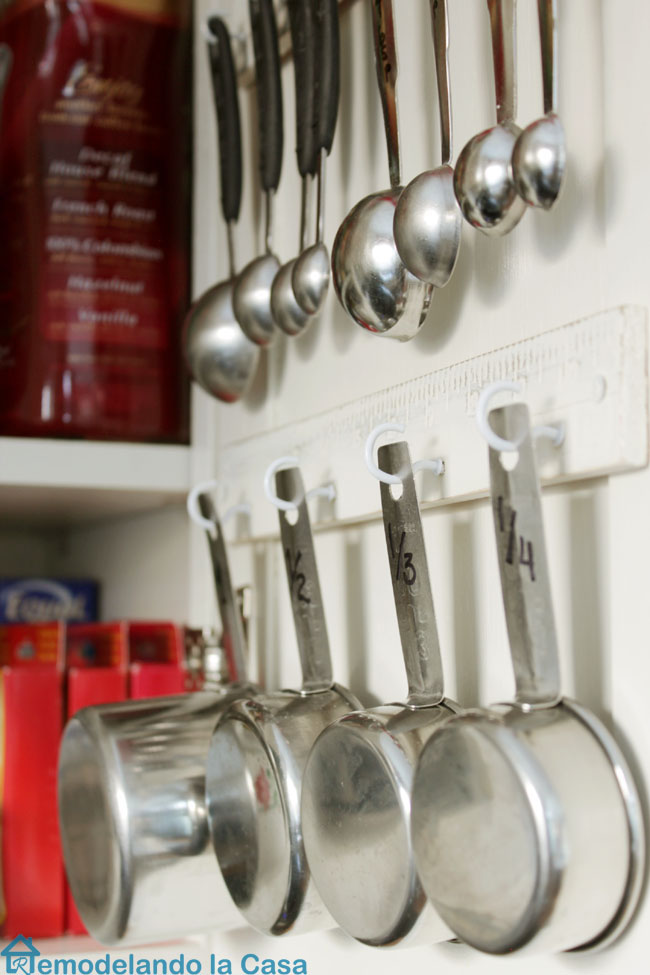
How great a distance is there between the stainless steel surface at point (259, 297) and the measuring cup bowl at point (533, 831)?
1.12ft

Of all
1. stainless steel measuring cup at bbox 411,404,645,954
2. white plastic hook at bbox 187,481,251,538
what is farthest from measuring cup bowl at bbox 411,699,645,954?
white plastic hook at bbox 187,481,251,538

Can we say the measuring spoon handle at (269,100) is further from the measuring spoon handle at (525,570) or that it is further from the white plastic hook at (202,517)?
the measuring spoon handle at (525,570)

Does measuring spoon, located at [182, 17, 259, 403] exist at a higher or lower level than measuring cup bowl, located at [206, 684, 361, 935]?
higher

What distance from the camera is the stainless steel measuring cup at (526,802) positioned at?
15.5 inches

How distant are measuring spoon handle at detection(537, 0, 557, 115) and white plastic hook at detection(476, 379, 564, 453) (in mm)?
113

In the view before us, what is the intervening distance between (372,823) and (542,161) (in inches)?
11.8

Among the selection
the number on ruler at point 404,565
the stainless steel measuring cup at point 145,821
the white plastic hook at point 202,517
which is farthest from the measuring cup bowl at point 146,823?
the number on ruler at point 404,565

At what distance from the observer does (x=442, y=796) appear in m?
0.44

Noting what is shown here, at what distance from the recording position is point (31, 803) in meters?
0.84

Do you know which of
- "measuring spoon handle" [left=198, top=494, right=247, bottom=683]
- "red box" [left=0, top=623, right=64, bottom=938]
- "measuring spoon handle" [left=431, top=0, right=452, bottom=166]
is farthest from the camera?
"red box" [left=0, top=623, right=64, bottom=938]

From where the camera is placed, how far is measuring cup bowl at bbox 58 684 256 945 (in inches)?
24.7

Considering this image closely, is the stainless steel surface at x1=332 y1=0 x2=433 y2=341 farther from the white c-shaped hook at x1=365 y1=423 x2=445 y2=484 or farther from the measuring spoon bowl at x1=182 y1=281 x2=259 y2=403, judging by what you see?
the measuring spoon bowl at x1=182 y1=281 x2=259 y2=403

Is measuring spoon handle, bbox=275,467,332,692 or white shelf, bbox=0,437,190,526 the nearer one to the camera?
measuring spoon handle, bbox=275,467,332,692

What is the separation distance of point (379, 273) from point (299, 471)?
134 mm
